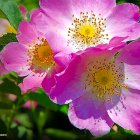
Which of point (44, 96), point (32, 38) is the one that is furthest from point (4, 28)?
point (32, 38)

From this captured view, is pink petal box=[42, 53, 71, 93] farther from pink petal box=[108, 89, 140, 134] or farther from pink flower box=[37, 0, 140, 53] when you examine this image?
pink petal box=[108, 89, 140, 134]

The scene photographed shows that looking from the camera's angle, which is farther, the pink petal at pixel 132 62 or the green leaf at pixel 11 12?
the green leaf at pixel 11 12

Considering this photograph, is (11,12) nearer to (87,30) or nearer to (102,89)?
(87,30)

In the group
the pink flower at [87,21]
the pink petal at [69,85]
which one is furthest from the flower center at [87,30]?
the pink petal at [69,85]

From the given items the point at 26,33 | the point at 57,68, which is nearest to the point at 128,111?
the point at 57,68

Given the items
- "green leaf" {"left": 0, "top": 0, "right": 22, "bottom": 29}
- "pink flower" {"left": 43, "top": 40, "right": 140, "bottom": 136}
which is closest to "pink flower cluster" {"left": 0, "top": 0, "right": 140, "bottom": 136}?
"pink flower" {"left": 43, "top": 40, "right": 140, "bottom": 136}

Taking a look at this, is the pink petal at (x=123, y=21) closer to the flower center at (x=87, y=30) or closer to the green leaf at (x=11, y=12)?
the flower center at (x=87, y=30)

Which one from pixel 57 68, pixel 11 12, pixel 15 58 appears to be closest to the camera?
pixel 57 68
